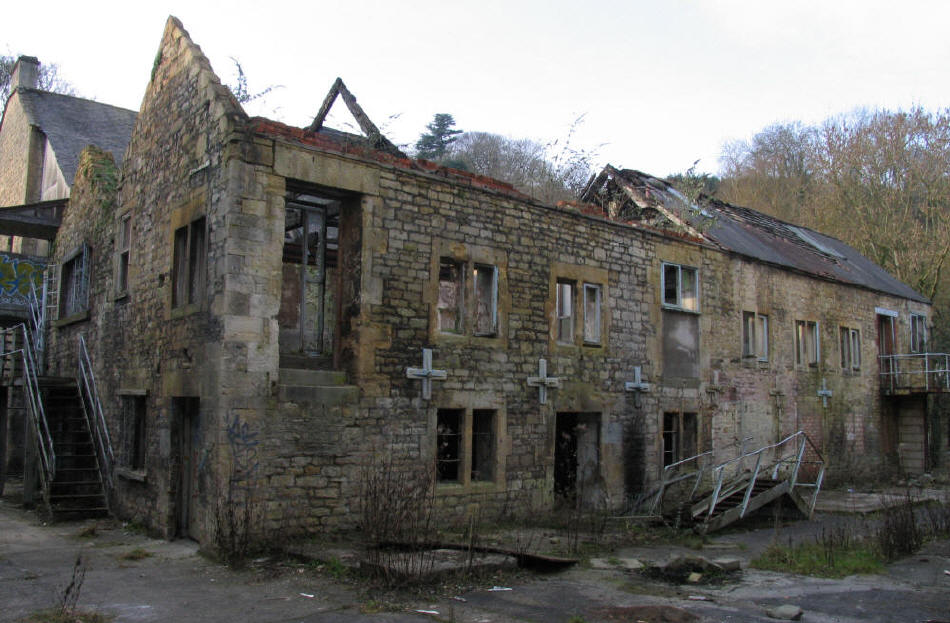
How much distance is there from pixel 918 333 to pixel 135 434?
22.5m

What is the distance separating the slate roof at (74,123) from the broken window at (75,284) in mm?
6030

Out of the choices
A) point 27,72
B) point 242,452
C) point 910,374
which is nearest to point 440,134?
point 27,72

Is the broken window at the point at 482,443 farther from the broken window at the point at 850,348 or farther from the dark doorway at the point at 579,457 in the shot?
the broken window at the point at 850,348

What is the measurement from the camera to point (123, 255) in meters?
13.6

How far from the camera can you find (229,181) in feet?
31.9

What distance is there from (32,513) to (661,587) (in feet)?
34.8

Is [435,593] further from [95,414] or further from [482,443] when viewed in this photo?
[95,414]

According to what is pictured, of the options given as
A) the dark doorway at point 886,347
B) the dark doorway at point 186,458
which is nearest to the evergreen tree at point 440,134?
the dark doorway at point 886,347

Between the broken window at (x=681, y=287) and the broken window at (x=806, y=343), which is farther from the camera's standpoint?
the broken window at (x=806, y=343)

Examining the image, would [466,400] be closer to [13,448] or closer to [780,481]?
[780,481]

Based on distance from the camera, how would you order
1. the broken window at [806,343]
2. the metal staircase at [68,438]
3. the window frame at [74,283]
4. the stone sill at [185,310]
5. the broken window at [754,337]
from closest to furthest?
the stone sill at [185,310]
the metal staircase at [68,438]
the window frame at [74,283]
the broken window at [754,337]
the broken window at [806,343]

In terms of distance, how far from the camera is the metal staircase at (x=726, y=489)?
12.2 metres

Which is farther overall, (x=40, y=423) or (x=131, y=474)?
(x=40, y=423)

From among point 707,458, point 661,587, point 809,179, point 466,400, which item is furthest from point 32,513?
point 809,179
